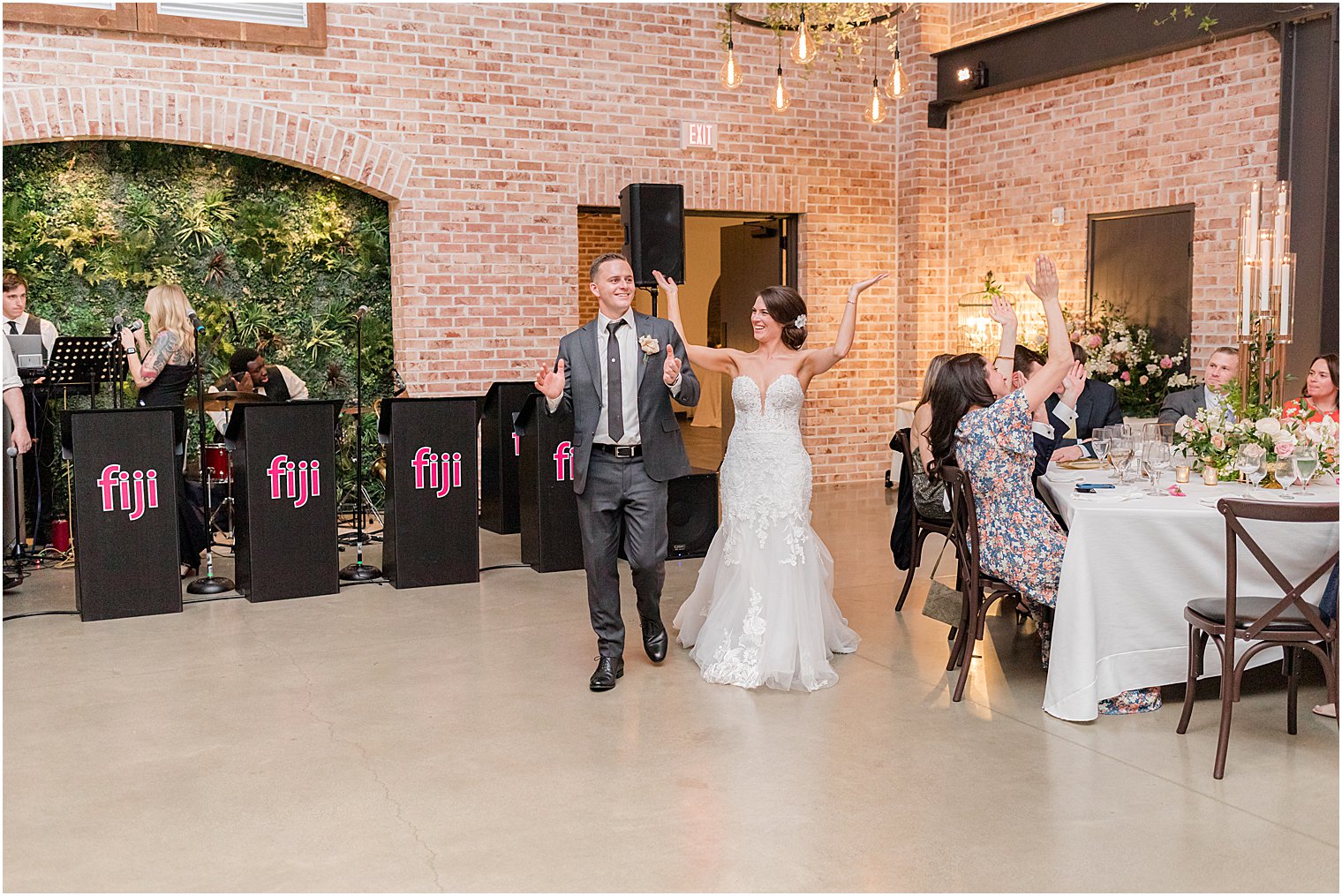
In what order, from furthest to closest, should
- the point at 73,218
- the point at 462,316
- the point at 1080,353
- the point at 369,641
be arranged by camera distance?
the point at 462,316
the point at 73,218
the point at 1080,353
the point at 369,641

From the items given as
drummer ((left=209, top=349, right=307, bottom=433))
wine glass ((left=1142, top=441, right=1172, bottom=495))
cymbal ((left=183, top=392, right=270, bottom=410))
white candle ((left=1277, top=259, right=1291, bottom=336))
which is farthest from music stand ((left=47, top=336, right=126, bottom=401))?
white candle ((left=1277, top=259, right=1291, bottom=336))

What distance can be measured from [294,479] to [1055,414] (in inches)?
157

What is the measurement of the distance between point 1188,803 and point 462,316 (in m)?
6.51

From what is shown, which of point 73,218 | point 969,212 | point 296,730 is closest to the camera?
point 296,730

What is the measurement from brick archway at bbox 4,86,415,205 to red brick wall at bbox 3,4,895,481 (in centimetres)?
1

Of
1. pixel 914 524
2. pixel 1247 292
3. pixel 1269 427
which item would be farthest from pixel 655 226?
pixel 1269 427

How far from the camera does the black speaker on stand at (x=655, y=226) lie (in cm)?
695

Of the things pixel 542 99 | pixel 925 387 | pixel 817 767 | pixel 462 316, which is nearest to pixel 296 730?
pixel 817 767

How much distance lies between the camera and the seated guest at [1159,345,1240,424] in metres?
6.40

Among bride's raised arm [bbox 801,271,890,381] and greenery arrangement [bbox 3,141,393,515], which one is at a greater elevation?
greenery arrangement [bbox 3,141,393,515]

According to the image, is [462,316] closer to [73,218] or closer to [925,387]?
[73,218]

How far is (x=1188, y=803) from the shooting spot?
3.56 m

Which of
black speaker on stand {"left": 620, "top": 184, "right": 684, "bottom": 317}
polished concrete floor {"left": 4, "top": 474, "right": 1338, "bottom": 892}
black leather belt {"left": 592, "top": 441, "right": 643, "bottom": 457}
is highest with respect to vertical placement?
black speaker on stand {"left": 620, "top": 184, "right": 684, "bottom": 317}

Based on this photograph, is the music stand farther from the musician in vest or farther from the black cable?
the black cable
